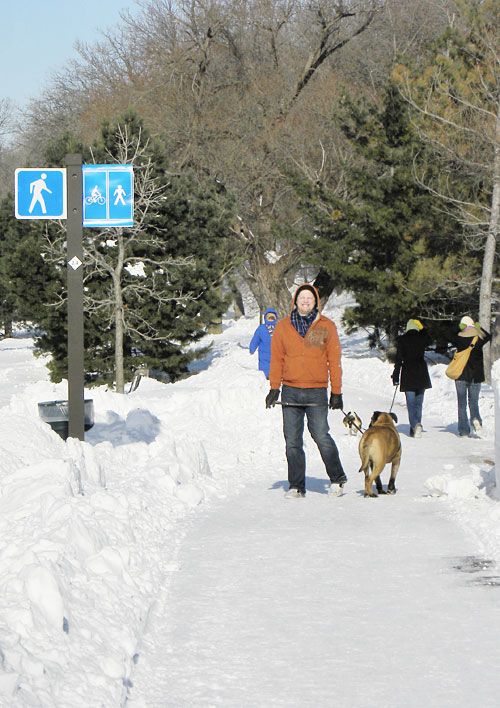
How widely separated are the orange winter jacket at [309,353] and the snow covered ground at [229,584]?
3.73ft

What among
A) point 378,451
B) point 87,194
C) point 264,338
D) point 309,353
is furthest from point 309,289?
point 264,338

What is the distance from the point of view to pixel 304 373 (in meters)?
8.66

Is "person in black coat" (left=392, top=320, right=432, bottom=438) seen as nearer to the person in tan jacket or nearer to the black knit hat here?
the person in tan jacket

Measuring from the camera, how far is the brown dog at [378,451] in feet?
28.5

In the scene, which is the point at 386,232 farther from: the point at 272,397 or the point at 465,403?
the point at 272,397

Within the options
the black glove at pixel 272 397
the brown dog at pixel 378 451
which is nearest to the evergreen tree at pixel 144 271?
the brown dog at pixel 378 451

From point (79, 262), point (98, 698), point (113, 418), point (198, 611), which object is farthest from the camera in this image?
point (113, 418)

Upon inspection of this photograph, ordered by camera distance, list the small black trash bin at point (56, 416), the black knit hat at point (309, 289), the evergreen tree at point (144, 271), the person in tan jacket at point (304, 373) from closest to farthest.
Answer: the black knit hat at point (309, 289), the person in tan jacket at point (304, 373), the small black trash bin at point (56, 416), the evergreen tree at point (144, 271)

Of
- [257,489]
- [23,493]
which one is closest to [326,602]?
[23,493]

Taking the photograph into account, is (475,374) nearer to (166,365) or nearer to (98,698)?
(98,698)

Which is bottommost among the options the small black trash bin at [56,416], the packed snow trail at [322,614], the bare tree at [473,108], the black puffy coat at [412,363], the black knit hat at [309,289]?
the packed snow trail at [322,614]

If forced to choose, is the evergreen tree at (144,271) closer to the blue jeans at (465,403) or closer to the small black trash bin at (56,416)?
the blue jeans at (465,403)

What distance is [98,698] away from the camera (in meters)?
3.70

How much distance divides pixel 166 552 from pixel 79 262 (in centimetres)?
368
